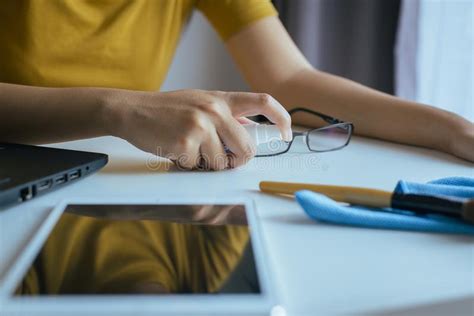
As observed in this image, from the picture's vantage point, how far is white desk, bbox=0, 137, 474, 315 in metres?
0.29

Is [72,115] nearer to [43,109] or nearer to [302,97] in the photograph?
[43,109]

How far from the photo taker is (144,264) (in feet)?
1.03

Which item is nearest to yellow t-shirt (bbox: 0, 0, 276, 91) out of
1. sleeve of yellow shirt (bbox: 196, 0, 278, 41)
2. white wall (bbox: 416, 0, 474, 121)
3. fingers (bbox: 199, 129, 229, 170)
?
sleeve of yellow shirt (bbox: 196, 0, 278, 41)

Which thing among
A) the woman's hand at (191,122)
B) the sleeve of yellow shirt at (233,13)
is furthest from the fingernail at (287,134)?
the sleeve of yellow shirt at (233,13)

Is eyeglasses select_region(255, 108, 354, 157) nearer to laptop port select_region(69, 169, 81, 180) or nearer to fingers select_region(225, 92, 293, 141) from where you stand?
fingers select_region(225, 92, 293, 141)

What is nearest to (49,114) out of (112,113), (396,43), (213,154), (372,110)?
(112,113)

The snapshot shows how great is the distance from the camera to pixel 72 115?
23.3 inches

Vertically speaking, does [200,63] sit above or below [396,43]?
above

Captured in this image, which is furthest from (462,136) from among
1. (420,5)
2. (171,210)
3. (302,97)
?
(420,5)

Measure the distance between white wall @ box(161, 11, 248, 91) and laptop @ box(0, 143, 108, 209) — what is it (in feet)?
4.06

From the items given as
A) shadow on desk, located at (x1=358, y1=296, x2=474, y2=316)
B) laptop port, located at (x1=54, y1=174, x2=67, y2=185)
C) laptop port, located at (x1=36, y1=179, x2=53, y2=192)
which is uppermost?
laptop port, located at (x1=54, y1=174, x2=67, y2=185)

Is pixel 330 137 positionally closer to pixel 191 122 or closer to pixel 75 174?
pixel 191 122

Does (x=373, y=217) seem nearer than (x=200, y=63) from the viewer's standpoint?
Yes

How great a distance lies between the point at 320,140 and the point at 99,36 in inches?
17.9
